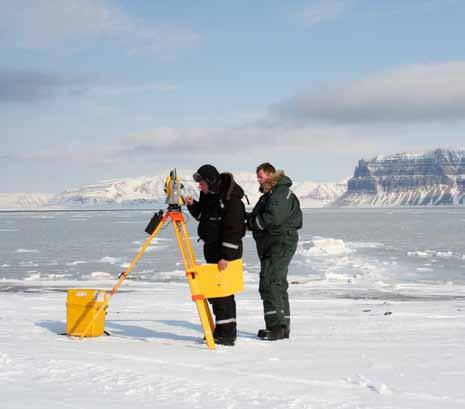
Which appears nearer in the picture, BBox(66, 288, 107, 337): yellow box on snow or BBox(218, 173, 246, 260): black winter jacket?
BBox(218, 173, 246, 260): black winter jacket

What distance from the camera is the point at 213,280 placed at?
6340 mm

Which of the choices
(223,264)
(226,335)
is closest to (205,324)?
(226,335)

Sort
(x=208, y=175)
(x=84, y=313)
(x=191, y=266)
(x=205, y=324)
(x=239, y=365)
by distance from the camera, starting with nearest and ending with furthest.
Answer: (x=239, y=365) < (x=205, y=324) < (x=208, y=175) < (x=191, y=266) < (x=84, y=313)

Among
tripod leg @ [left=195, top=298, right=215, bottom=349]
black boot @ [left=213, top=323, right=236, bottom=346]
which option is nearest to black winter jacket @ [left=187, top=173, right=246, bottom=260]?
tripod leg @ [left=195, top=298, right=215, bottom=349]

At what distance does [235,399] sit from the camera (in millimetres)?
4273

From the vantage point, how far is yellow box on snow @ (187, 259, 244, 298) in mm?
6328

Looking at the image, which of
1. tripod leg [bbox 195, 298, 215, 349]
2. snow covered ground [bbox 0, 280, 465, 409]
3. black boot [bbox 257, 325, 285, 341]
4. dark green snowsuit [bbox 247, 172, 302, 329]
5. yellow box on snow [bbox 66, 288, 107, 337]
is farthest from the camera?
yellow box on snow [bbox 66, 288, 107, 337]

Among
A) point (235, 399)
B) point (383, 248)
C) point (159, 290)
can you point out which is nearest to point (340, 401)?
point (235, 399)

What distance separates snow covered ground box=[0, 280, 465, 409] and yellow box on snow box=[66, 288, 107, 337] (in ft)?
0.59

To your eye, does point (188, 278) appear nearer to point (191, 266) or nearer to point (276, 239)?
point (191, 266)

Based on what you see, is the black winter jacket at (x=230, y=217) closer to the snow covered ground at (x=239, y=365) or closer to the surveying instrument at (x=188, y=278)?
the surveying instrument at (x=188, y=278)

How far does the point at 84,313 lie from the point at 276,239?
2.22 metres

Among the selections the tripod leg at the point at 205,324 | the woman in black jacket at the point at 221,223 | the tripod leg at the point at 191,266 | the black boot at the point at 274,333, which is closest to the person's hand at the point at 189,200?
the woman in black jacket at the point at 221,223

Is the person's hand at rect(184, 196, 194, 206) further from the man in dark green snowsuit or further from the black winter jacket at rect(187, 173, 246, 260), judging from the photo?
the man in dark green snowsuit
